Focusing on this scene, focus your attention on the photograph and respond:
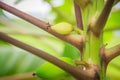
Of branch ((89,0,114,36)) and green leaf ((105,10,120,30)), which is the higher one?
green leaf ((105,10,120,30))

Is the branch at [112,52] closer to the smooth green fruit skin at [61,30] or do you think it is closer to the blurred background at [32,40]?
the smooth green fruit skin at [61,30]

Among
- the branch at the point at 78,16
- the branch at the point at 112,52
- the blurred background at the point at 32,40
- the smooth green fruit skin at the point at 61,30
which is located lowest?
the branch at the point at 112,52

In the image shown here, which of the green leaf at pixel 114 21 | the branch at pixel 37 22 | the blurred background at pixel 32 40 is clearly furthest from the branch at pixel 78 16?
the green leaf at pixel 114 21

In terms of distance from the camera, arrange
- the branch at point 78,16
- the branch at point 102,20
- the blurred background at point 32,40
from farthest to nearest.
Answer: the blurred background at point 32,40 < the branch at point 78,16 < the branch at point 102,20

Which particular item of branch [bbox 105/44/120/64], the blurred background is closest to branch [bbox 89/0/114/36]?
branch [bbox 105/44/120/64]

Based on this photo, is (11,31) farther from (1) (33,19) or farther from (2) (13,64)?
(1) (33,19)

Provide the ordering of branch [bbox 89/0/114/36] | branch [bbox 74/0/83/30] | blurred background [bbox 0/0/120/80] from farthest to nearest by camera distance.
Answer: blurred background [bbox 0/0/120/80], branch [bbox 74/0/83/30], branch [bbox 89/0/114/36]

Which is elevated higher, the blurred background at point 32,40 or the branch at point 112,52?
the blurred background at point 32,40

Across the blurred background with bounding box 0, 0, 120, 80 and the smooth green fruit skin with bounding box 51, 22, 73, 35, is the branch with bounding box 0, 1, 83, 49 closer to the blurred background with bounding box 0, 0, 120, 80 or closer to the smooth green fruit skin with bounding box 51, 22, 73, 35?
the smooth green fruit skin with bounding box 51, 22, 73, 35

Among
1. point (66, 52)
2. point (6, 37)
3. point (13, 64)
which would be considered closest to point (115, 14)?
point (13, 64)
